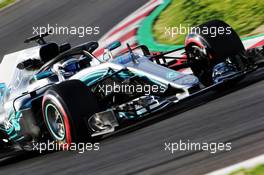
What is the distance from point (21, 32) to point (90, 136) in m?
9.32

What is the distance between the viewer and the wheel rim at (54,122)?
745 cm

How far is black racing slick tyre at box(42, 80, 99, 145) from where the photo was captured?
23.1ft

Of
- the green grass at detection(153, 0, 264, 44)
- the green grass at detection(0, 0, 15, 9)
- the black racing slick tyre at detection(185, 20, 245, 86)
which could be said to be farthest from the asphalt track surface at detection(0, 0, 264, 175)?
the green grass at detection(0, 0, 15, 9)

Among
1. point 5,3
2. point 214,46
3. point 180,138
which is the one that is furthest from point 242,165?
point 5,3

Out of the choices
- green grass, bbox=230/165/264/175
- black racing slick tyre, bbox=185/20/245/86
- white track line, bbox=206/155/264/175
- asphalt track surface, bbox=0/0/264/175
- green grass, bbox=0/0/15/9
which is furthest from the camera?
green grass, bbox=0/0/15/9

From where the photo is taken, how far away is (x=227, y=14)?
1212cm

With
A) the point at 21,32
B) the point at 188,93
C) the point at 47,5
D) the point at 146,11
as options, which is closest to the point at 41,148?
the point at 188,93

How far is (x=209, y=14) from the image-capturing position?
12406 millimetres

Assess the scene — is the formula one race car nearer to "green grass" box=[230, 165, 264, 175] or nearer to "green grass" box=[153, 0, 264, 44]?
"green grass" box=[230, 165, 264, 175]

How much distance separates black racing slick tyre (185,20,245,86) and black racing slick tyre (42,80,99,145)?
5.69ft

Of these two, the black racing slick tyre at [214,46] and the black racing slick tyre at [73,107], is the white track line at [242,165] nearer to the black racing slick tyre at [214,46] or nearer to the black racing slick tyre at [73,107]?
the black racing slick tyre at [73,107]

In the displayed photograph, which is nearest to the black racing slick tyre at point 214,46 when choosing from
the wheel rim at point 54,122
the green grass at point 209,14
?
the wheel rim at point 54,122

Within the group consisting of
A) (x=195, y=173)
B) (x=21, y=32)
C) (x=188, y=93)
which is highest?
(x=21, y=32)

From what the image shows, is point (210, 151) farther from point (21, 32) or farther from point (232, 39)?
point (21, 32)
